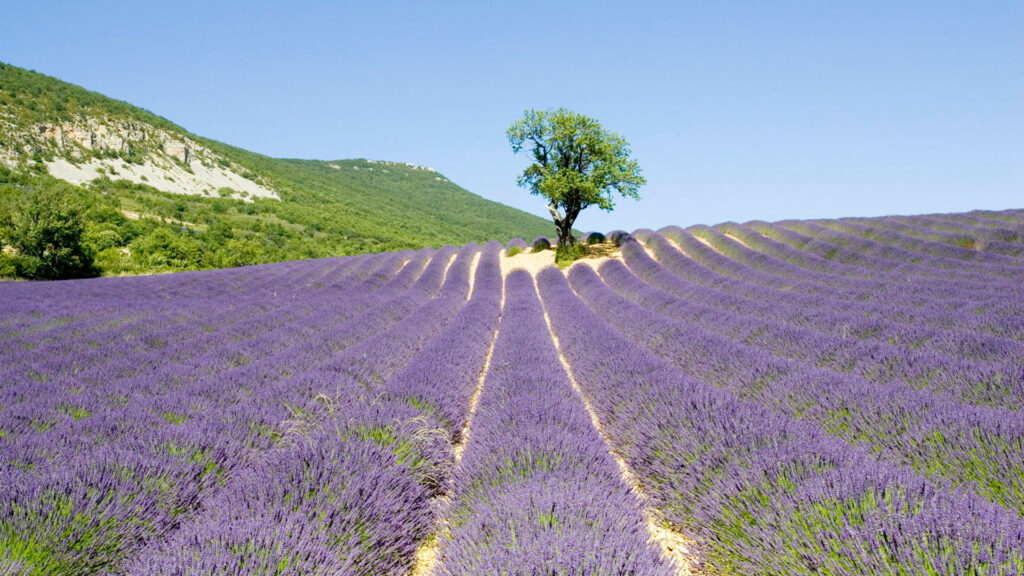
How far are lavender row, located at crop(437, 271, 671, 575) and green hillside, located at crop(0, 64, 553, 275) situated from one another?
26738mm

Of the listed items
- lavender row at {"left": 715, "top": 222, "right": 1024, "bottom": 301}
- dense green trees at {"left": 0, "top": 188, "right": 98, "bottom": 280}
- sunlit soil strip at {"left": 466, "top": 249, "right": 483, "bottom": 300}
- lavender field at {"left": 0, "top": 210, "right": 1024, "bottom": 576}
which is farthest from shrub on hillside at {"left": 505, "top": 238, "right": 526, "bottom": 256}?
dense green trees at {"left": 0, "top": 188, "right": 98, "bottom": 280}

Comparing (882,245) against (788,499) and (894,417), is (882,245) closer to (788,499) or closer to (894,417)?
(894,417)

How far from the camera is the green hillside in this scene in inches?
1084

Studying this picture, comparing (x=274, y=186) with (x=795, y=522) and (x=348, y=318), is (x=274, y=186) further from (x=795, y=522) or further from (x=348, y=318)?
(x=795, y=522)

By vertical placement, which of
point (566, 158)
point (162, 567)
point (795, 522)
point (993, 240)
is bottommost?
point (162, 567)

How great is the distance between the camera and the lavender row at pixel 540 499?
5.57 feet

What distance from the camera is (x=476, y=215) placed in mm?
78062

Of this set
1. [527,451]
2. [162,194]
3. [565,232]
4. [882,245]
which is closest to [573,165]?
[565,232]

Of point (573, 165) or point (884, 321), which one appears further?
point (573, 165)

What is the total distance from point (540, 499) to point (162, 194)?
47.2 meters

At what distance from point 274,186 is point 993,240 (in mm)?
54732

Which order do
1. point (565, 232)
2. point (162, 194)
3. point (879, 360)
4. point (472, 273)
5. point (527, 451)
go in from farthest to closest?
point (162, 194) < point (565, 232) < point (472, 273) < point (879, 360) < point (527, 451)

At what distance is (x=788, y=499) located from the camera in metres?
2.00

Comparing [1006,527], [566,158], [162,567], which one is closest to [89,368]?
[162,567]
